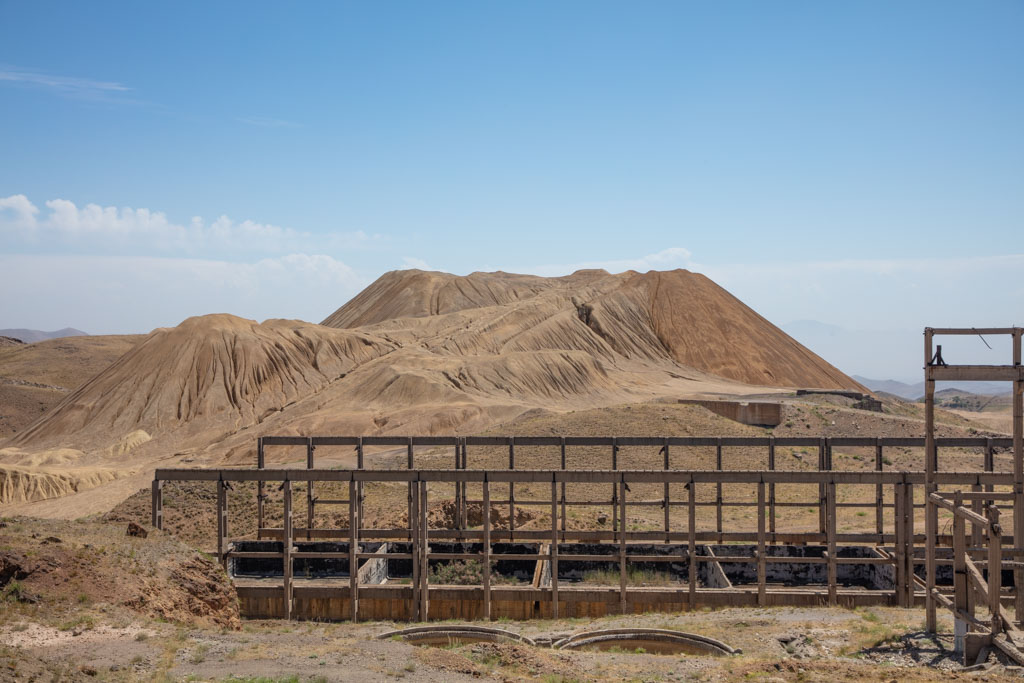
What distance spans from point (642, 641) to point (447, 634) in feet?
12.5

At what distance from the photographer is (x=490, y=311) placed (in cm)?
8950

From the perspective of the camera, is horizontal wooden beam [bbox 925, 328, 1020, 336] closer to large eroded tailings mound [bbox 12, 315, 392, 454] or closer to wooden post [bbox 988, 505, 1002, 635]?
wooden post [bbox 988, 505, 1002, 635]

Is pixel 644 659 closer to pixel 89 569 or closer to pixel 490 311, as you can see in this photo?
pixel 89 569

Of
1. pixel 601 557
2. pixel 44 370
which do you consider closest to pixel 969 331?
pixel 601 557

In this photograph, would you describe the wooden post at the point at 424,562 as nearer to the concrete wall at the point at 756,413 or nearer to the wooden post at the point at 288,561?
the wooden post at the point at 288,561

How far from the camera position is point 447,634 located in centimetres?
1595

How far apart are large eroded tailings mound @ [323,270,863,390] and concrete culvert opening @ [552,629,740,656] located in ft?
200

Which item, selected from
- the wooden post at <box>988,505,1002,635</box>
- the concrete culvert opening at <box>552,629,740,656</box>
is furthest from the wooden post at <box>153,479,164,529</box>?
the wooden post at <box>988,505,1002,635</box>

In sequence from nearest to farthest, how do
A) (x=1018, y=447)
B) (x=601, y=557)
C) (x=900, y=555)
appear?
(x=1018, y=447)
(x=900, y=555)
(x=601, y=557)

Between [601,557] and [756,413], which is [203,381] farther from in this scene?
[601,557]

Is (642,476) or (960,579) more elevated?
(642,476)

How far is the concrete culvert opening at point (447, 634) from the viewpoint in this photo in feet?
51.2

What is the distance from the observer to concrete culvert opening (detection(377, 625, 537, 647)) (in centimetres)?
1560

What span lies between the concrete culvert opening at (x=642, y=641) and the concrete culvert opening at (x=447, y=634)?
130cm
